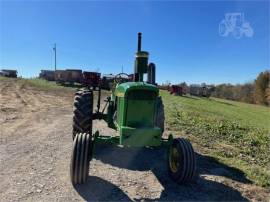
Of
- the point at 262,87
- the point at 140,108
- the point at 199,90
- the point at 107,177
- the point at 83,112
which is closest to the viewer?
the point at 107,177

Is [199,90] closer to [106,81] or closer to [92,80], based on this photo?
[92,80]

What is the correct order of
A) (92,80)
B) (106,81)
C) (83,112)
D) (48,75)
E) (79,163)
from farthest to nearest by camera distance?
1. (48,75)
2. (92,80)
3. (106,81)
4. (83,112)
5. (79,163)

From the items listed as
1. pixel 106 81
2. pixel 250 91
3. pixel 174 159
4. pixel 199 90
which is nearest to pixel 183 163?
pixel 174 159

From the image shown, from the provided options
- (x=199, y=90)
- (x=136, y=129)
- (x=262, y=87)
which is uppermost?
(x=262, y=87)

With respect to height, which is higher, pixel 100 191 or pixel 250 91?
pixel 250 91

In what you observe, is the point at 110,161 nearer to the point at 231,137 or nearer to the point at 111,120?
the point at 111,120

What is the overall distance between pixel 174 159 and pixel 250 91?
3138 inches

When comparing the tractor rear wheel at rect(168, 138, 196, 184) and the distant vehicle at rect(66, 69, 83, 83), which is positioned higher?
the distant vehicle at rect(66, 69, 83, 83)

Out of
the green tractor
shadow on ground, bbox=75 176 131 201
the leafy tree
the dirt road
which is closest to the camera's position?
shadow on ground, bbox=75 176 131 201

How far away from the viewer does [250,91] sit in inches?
3265

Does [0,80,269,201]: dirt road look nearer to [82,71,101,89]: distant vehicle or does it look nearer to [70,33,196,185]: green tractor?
[70,33,196,185]: green tractor

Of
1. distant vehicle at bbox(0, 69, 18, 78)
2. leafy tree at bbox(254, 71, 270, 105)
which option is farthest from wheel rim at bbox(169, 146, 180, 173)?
leafy tree at bbox(254, 71, 270, 105)

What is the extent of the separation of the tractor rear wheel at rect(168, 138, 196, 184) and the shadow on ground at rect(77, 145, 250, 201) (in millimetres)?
158

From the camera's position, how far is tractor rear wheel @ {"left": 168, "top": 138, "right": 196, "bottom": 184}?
6.86m
